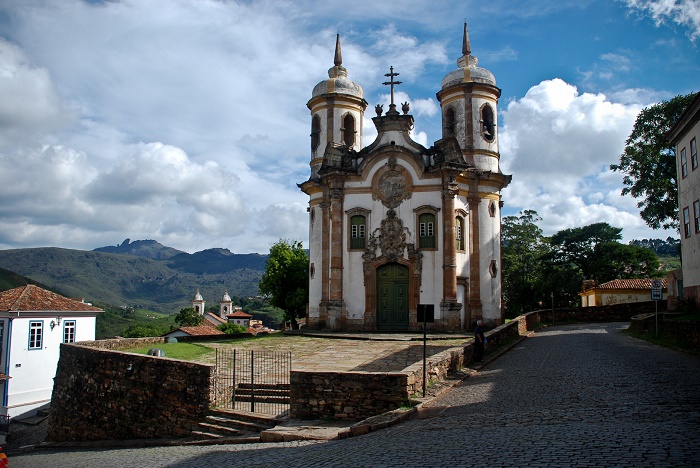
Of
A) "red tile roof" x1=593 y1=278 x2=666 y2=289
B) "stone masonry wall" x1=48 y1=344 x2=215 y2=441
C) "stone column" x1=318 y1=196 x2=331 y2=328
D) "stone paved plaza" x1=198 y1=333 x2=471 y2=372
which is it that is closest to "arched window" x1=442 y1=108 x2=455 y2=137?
"stone column" x1=318 y1=196 x2=331 y2=328

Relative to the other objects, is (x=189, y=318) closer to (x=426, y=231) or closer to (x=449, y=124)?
(x=449, y=124)

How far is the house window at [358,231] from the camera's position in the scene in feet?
93.9

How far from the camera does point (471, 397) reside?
12633 millimetres

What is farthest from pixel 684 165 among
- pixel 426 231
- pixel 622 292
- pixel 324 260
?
pixel 622 292

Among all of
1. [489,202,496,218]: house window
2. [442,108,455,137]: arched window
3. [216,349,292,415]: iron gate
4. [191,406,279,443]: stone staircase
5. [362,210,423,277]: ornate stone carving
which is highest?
[442,108,455,137]: arched window

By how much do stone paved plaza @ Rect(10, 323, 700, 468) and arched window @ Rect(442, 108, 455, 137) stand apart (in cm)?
1675

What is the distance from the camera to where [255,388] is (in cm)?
1502

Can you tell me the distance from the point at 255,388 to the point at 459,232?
51.6ft

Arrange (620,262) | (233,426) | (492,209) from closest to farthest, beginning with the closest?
(233,426), (492,209), (620,262)

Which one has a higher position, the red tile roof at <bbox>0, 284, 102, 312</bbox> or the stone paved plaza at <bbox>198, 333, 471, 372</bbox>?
the red tile roof at <bbox>0, 284, 102, 312</bbox>

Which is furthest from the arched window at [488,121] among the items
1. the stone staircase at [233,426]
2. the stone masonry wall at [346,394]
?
the stone staircase at [233,426]

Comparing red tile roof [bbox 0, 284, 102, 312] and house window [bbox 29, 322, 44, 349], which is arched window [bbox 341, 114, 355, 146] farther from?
house window [bbox 29, 322, 44, 349]

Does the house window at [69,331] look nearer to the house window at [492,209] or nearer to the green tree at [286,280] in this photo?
the green tree at [286,280]

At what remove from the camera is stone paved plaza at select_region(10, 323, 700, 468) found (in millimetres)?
7457
